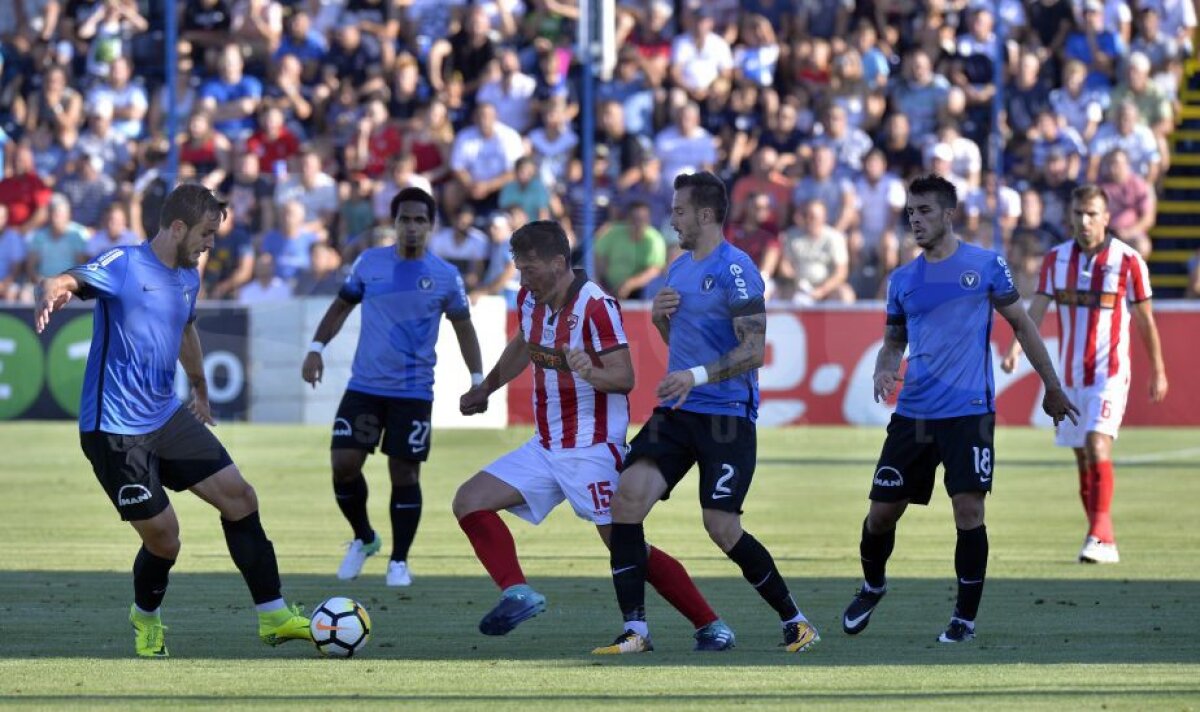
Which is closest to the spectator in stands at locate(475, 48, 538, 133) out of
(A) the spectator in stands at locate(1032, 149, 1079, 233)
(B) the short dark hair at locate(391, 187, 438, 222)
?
(A) the spectator in stands at locate(1032, 149, 1079, 233)

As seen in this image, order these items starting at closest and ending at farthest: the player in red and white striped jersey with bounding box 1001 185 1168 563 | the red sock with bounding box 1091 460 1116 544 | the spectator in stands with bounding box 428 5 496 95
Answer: the red sock with bounding box 1091 460 1116 544, the player in red and white striped jersey with bounding box 1001 185 1168 563, the spectator in stands with bounding box 428 5 496 95

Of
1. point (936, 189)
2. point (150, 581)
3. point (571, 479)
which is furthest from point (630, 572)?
point (936, 189)

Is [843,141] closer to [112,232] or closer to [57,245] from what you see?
[112,232]

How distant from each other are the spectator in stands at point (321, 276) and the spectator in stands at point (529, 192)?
202cm

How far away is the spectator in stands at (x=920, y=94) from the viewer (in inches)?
867

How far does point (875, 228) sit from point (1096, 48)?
4015 millimetres

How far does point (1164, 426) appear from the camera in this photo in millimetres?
20578

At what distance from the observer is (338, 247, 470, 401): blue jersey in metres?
11.2

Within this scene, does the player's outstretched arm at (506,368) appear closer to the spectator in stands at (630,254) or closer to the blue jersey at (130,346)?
the blue jersey at (130,346)

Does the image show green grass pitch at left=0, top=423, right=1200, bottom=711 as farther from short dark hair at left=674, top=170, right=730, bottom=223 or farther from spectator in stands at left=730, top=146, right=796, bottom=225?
spectator in stands at left=730, top=146, right=796, bottom=225

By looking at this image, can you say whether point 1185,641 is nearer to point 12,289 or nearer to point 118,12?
point 12,289

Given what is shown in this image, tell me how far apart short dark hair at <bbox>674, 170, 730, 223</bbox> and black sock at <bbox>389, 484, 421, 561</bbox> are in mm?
3332

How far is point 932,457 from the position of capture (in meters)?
8.70

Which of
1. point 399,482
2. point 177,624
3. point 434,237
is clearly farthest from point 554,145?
Answer: point 177,624
